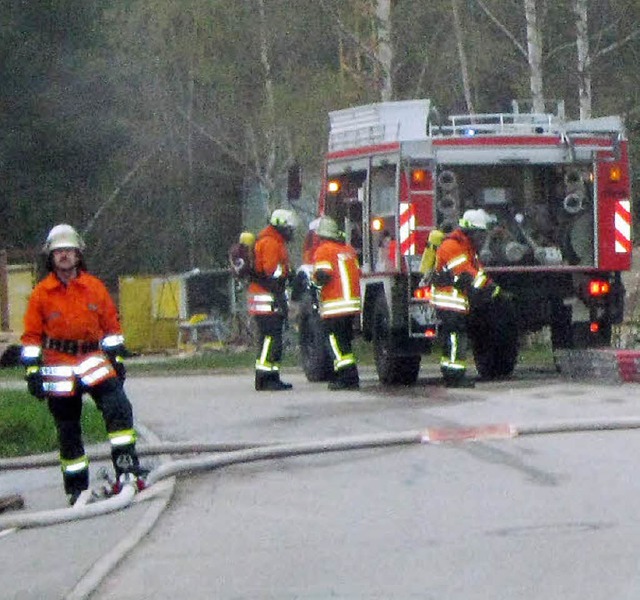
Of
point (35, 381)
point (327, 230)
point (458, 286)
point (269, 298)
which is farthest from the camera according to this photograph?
point (269, 298)

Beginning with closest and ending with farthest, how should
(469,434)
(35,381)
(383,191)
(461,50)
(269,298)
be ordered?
1. (35,381)
2. (469,434)
3. (269,298)
4. (383,191)
5. (461,50)

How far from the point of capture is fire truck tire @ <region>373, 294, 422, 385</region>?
1706cm

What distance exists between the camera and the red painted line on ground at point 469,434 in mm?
11625

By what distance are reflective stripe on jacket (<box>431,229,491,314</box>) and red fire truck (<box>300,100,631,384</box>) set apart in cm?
56

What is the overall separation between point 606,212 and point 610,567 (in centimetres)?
984

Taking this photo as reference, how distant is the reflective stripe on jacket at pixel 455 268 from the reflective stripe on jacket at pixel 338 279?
2.45 ft

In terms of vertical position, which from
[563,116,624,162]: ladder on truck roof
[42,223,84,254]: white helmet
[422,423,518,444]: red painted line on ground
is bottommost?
[422,423,518,444]: red painted line on ground

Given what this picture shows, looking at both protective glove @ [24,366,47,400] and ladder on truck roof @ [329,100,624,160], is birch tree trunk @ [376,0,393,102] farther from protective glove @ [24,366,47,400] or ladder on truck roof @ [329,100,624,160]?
protective glove @ [24,366,47,400]

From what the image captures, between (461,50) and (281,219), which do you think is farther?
(461,50)

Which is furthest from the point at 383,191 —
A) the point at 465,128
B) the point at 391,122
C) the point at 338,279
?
the point at 338,279

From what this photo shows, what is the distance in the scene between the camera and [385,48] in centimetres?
3066

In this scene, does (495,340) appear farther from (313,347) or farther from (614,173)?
(313,347)

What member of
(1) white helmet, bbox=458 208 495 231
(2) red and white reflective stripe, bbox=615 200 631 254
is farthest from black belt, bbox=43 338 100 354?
(2) red and white reflective stripe, bbox=615 200 631 254

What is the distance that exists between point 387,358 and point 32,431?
4708 millimetres
